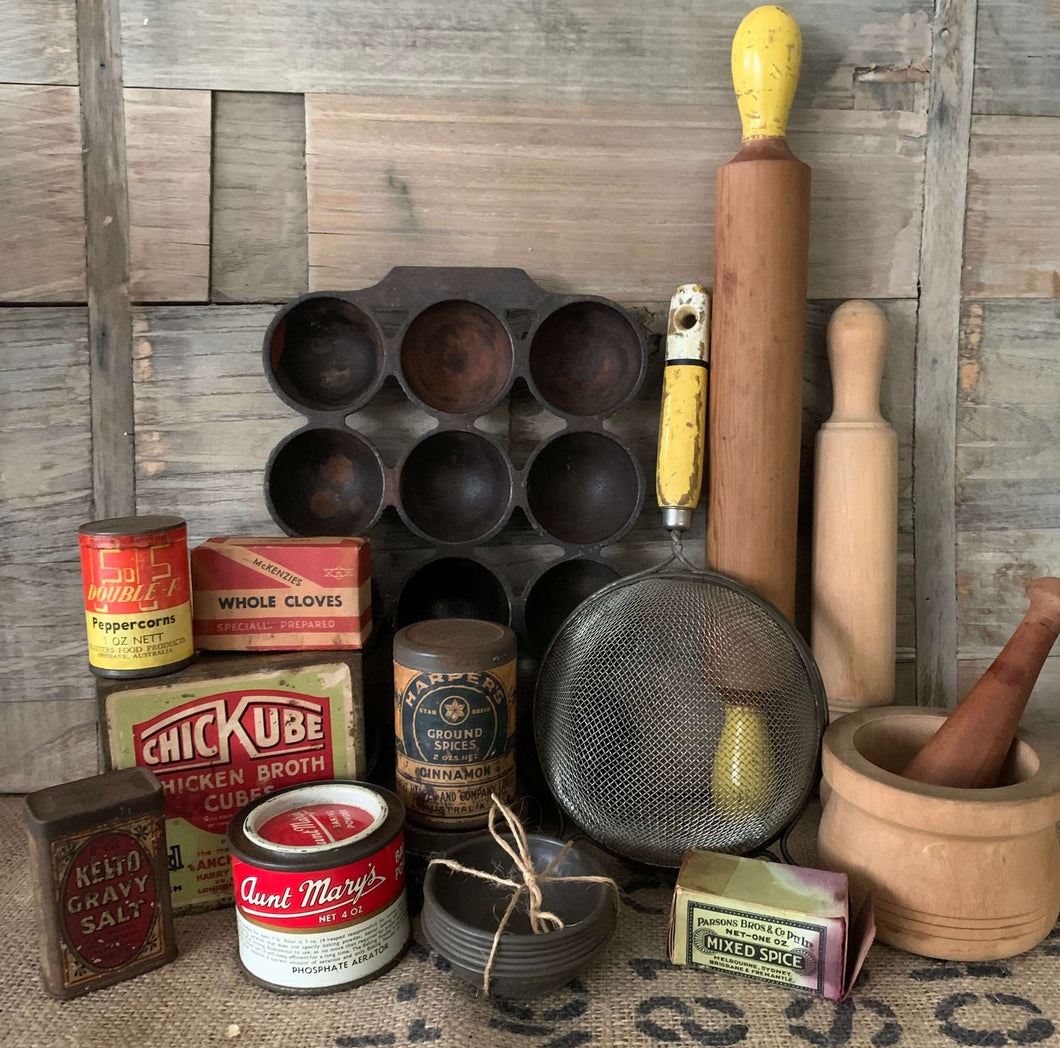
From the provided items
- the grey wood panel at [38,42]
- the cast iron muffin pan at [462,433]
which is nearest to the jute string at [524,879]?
the cast iron muffin pan at [462,433]

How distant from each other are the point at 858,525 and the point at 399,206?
1.92ft

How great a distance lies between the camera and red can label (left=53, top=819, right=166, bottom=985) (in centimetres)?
64

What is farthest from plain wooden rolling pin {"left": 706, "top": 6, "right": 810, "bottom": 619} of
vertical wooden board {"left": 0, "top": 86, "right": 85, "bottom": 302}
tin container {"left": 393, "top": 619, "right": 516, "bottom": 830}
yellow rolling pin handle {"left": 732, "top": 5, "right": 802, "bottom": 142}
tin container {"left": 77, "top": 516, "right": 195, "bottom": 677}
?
vertical wooden board {"left": 0, "top": 86, "right": 85, "bottom": 302}

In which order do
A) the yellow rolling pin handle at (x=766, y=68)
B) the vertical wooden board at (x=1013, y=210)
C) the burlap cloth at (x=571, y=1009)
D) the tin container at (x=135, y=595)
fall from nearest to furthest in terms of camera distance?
the burlap cloth at (x=571, y=1009)
the tin container at (x=135, y=595)
the yellow rolling pin handle at (x=766, y=68)
the vertical wooden board at (x=1013, y=210)

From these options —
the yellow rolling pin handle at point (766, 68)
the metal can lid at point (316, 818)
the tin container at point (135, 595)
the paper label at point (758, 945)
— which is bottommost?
the paper label at point (758, 945)

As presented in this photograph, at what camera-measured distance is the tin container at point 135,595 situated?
0.71 metres

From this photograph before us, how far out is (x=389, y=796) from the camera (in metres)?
0.74

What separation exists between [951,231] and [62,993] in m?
1.10

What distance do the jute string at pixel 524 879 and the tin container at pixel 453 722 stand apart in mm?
37

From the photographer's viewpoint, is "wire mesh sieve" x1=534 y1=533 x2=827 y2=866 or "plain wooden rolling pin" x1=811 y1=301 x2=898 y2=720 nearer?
"wire mesh sieve" x1=534 y1=533 x2=827 y2=866

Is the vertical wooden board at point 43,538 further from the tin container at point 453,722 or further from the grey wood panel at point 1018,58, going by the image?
the grey wood panel at point 1018,58

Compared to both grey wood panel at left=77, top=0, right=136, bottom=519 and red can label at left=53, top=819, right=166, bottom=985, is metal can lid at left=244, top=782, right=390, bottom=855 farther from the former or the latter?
grey wood panel at left=77, top=0, right=136, bottom=519

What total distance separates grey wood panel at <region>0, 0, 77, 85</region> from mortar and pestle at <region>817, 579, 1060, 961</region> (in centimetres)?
99

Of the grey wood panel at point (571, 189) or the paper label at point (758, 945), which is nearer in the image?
the paper label at point (758, 945)
